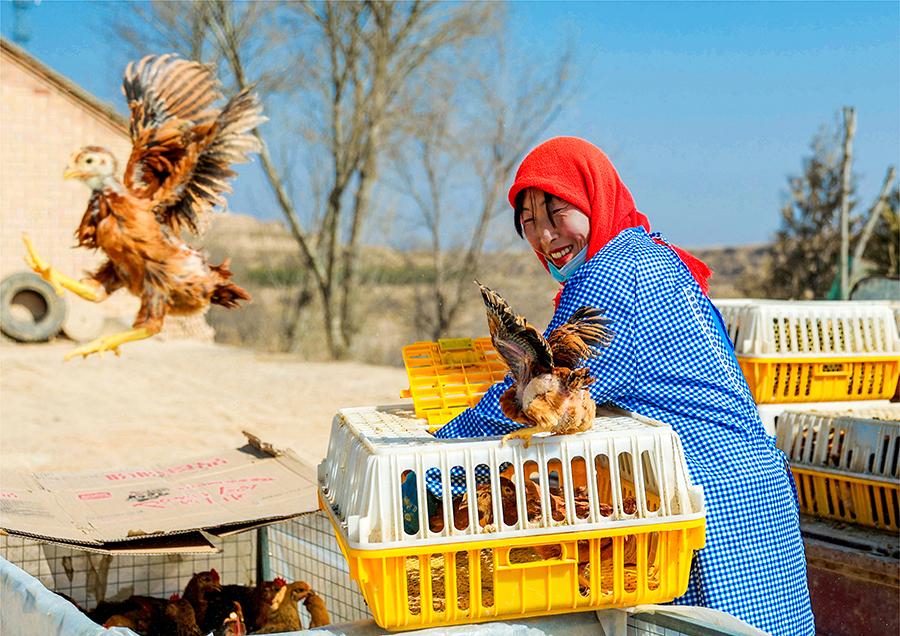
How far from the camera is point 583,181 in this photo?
207 centimetres

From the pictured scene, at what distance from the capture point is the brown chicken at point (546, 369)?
5.14 feet

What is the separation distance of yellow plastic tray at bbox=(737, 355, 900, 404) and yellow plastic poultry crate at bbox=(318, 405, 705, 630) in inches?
82.2

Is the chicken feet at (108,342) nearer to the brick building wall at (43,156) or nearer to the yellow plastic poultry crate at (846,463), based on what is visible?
the yellow plastic poultry crate at (846,463)

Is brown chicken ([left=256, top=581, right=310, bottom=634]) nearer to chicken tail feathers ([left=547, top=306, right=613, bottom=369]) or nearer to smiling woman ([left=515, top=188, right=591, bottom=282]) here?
smiling woman ([left=515, top=188, right=591, bottom=282])

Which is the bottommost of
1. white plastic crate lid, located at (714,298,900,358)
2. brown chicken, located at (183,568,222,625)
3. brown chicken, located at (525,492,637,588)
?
brown chicken, located at (183,568,222,625)

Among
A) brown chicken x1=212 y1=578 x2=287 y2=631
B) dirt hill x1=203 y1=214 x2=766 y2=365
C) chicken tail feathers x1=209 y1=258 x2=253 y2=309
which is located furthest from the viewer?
dirt hill x1=203 y1=214 x2=766 y2=365

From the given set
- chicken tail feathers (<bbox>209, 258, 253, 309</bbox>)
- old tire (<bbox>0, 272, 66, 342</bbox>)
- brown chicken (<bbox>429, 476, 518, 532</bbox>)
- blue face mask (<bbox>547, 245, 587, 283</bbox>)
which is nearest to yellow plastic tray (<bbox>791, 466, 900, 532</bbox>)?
blue face mask (<bbox>547, 245, 587, 283</bbox>)

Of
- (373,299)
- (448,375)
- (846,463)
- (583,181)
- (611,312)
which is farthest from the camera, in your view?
(373,299)

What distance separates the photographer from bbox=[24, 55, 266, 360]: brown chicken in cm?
535

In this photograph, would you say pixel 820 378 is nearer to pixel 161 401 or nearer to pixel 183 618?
pixel 183 618

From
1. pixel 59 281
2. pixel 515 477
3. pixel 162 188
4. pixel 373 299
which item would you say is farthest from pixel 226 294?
pixel 373 299

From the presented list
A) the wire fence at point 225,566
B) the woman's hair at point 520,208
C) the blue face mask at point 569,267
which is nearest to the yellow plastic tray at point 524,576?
the blue face mask at point 569,267

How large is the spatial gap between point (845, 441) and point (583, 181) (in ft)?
6.51

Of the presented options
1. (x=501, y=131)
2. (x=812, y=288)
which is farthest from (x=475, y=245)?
(x=812, y=288)
